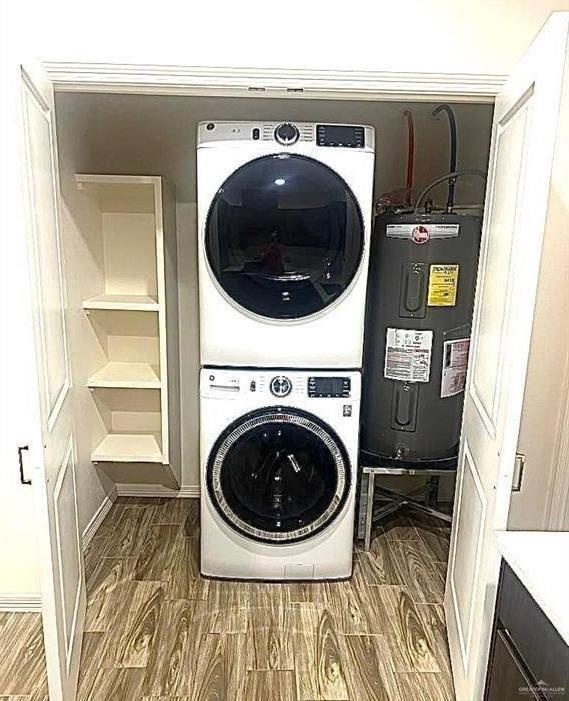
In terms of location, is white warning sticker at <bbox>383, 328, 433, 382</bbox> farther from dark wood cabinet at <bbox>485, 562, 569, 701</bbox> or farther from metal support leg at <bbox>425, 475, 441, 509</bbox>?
dark wood cabinet at <bbox>485, 562, 569, 701</bbox>

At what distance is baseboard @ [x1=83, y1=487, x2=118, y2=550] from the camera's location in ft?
9.07

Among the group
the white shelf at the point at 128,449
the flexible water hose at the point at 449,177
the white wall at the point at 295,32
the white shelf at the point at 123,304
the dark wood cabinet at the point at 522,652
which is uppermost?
the white wall at the point at 295,32

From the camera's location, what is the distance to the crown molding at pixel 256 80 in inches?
67.7

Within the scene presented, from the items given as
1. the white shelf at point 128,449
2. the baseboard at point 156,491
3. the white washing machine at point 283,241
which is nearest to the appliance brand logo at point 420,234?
the white washing machine at point 283,241

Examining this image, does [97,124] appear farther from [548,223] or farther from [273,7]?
[548,223]

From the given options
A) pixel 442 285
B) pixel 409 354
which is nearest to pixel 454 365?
pixel 409 354

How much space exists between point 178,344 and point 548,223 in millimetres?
1815

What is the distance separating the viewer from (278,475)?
2457mm

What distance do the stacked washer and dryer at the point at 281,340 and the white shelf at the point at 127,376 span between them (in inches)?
20.6

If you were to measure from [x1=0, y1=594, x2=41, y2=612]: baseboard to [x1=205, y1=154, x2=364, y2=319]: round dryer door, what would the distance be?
1.37m

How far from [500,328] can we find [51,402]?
1.25m

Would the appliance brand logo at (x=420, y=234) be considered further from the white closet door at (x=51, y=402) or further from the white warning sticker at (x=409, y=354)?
the white closet door at (x=51, y=402)

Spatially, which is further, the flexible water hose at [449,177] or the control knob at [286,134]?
the flexible water hose at [449,177]

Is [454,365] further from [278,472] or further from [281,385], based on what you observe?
[278,472]
